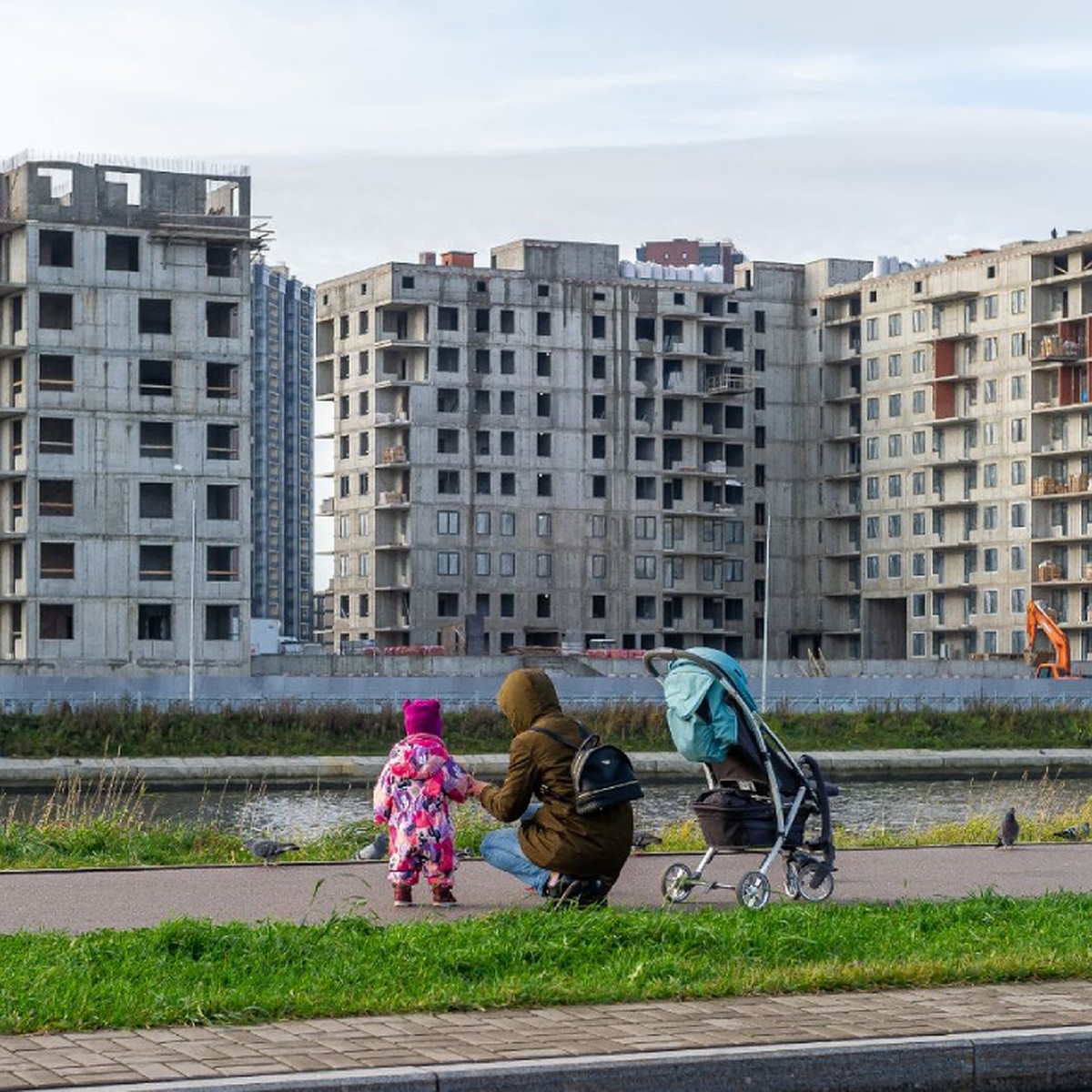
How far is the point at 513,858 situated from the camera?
15.1 metres

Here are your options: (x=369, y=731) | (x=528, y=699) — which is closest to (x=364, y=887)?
(x=528, y=699)

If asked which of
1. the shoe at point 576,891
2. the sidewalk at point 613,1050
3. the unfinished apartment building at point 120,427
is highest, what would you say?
the unfinished apartment building at point 120,427

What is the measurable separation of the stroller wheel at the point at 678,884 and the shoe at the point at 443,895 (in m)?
1.46

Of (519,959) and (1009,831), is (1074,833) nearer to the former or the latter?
(1009,831)

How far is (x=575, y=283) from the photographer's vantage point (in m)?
111

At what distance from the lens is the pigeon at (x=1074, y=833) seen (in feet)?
75.1

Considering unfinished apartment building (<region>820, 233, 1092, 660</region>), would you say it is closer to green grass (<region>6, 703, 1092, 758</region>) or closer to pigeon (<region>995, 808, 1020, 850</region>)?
green grass (<region>6, 703, 1092, 758</region>)

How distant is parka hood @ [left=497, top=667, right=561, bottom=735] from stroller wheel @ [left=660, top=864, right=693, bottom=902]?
4.83 feet

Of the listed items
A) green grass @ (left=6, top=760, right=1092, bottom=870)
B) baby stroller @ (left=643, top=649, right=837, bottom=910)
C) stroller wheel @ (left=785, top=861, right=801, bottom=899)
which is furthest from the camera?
green grass @ (left=6, top=760, right=1092, bottom=870)

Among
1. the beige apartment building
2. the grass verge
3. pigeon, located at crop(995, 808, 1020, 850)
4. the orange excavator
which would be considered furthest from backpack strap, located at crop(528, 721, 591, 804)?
the beige apartment building

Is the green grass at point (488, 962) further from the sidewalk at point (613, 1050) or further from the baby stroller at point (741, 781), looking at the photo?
the baby stroller at point (741, 781)

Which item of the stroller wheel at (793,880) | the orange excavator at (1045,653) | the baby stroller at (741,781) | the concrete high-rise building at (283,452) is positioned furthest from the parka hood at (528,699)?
the concrete high-rise building at (283,452)

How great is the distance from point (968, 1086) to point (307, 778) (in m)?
46.9

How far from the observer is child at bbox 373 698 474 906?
1555 cm
